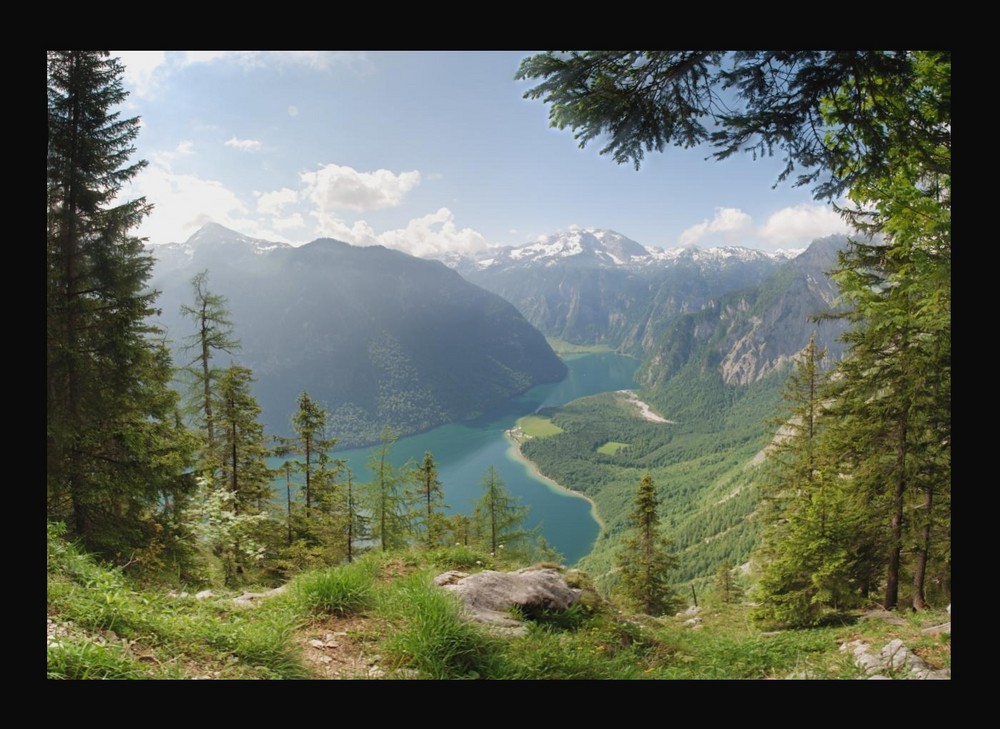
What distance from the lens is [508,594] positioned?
14.2ft

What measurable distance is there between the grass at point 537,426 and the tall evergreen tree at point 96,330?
477 feet

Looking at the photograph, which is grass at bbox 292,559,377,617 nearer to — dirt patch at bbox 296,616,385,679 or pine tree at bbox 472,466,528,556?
dirt patch at bbox 296,616,385,679

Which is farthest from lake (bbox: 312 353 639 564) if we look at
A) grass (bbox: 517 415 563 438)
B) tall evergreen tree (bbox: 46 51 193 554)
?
tall evergreen tree (bbox: 46 51 193 554)

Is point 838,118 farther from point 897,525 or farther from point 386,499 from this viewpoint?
point 386,499

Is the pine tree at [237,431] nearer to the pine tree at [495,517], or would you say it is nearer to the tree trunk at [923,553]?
the pine tree at [495,517]

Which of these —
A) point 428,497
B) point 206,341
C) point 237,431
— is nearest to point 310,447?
point 237,431

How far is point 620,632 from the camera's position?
470 cm

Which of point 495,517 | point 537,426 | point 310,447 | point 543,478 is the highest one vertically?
point 310,447

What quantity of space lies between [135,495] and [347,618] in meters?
5.03

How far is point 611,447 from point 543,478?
44143 millimetres

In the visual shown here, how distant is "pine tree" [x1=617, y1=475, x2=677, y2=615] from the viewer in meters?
16.2

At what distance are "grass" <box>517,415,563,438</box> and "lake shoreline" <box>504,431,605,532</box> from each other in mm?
9746
